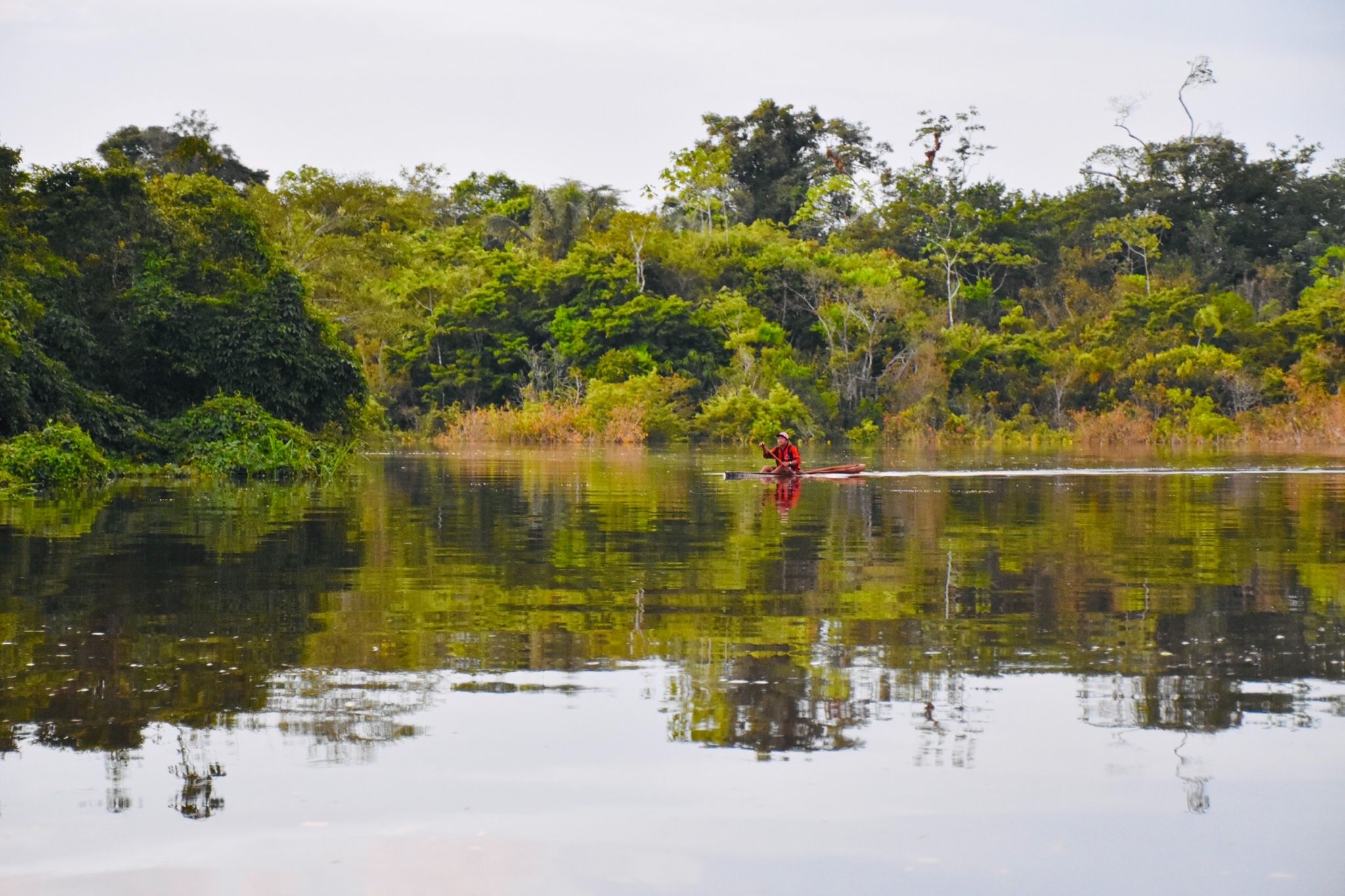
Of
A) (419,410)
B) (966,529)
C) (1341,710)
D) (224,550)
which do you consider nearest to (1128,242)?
(419,410)

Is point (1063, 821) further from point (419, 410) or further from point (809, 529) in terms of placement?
point (419, 410)

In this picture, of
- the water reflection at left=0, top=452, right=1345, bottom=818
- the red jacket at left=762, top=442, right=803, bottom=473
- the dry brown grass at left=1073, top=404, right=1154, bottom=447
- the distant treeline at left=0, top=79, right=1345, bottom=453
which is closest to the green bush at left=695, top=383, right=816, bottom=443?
the distant treeline at left=0, top=79, right=1345, bottom=453

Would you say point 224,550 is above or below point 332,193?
below

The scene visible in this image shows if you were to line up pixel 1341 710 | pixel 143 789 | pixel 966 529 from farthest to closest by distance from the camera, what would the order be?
1. pixel 966 529
2. pixel 1341 710
3. pixel 143 789

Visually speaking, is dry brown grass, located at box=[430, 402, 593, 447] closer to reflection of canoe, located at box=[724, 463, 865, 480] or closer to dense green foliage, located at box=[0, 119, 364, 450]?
dense green foliage, located at box=[0, 119, 364, 450]

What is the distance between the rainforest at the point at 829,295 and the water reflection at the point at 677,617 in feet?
95.2

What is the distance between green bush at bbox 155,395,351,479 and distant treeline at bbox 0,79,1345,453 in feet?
53.2

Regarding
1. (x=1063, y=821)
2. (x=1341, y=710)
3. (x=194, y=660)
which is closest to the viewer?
(x=1063, y=821)

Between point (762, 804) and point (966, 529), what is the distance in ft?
37.0

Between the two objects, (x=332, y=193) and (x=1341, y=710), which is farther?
(x=332, y=193)

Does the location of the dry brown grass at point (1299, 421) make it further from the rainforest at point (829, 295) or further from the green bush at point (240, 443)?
the green bush at point (240, 443)

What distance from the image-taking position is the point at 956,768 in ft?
17.5

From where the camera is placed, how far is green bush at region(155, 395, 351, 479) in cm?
2809

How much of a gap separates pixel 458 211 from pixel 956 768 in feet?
242
